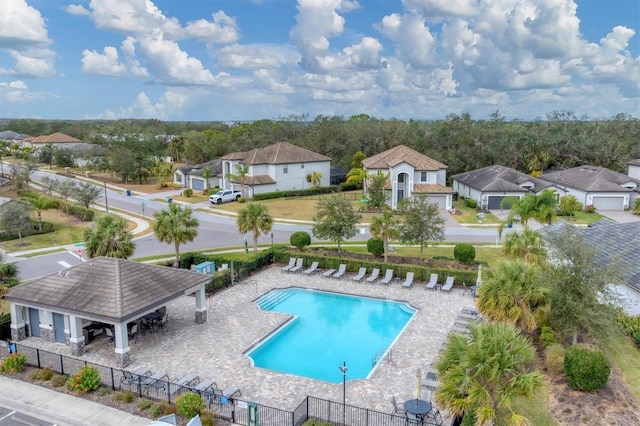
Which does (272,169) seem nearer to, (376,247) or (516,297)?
(376,247)

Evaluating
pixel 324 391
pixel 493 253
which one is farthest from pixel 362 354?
pixel 493 253

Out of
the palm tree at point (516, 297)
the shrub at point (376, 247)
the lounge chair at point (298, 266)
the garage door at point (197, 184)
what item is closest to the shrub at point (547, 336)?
the palm tree at point (516, 297)

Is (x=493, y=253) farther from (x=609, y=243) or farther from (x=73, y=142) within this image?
(x=73, y=142)

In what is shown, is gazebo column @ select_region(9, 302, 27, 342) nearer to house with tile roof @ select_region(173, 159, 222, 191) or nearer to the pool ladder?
the pool ladder

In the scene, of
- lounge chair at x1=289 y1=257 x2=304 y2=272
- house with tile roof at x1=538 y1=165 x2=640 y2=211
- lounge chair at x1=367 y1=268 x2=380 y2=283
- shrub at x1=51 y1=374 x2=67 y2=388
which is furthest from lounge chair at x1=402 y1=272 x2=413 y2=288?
house with tile roof at x1=538 y1=165 x2=640 y2=211

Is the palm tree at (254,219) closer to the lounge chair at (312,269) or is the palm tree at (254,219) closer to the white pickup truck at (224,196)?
the lounge chair at (312,269)

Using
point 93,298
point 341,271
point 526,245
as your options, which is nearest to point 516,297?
point 526,245

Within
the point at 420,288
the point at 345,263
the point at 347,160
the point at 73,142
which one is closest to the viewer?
the point at 420,288
